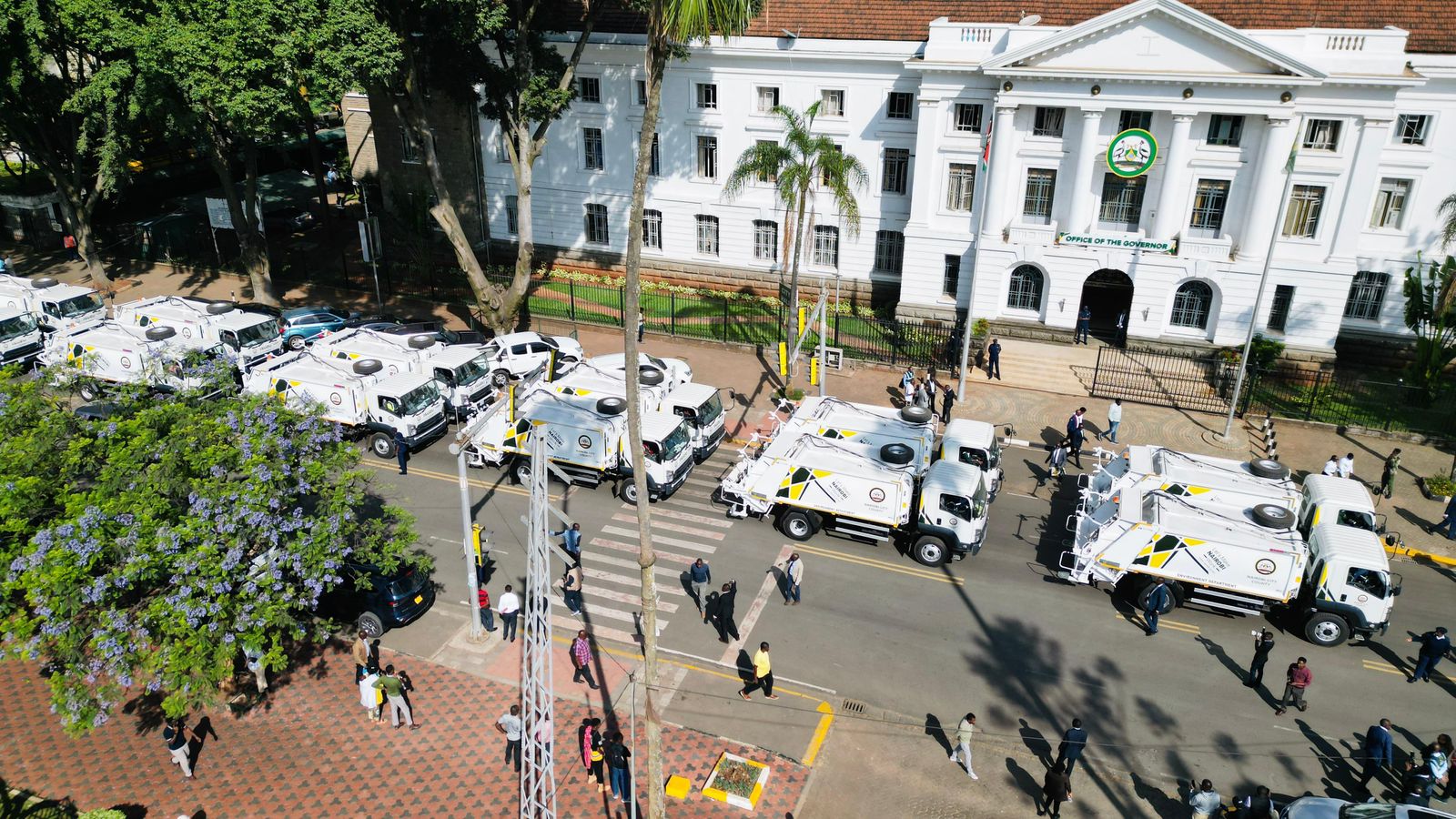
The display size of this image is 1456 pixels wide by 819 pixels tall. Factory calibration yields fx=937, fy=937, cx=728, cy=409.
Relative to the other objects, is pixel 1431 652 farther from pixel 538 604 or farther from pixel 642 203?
pixel 642 203

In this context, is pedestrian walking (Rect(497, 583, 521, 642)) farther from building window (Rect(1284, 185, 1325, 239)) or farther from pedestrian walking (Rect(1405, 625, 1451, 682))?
building window (Rect(1284, 185, 1325, 239))

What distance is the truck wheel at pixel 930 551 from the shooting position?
24578 mm

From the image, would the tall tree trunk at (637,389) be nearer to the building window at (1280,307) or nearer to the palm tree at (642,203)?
the palm tree at (642,203)

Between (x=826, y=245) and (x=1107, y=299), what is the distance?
43.4ft

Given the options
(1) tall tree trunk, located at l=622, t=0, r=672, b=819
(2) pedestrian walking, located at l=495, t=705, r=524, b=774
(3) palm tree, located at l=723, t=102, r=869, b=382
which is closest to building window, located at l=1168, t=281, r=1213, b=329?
(3) palm tree, located at l=723, t=102, r=869, b=382

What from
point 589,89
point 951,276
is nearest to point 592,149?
point 589,89

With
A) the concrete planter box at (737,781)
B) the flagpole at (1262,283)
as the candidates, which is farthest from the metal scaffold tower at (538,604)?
the flagpole at (1262,283)

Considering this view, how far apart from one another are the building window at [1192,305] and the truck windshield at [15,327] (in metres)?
45.6

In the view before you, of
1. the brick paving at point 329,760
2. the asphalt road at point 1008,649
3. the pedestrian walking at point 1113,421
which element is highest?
the pedestrian walking at point 1113,421

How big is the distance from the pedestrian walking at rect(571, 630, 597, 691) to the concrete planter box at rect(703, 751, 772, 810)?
363 cm

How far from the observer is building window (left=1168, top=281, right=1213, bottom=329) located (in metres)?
38.0

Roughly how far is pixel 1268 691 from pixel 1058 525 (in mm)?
7469

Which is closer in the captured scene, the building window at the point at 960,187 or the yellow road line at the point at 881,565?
the yellow road line at the point at 881,565

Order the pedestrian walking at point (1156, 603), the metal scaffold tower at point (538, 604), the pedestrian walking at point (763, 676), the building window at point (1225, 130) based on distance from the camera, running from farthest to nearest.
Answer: the building window at point (1225, 130) < the pedestrian walking at point (1156, 603) < the pedestrian walking at point (763, 676) < the metal scaffold tower at point (538, 604)
